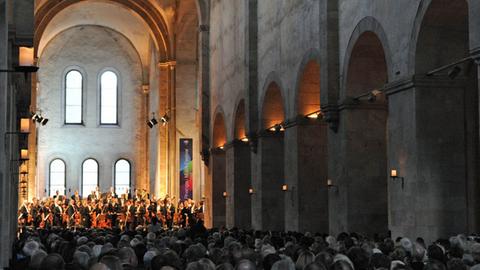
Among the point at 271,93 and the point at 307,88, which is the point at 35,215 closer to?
the point at 271,93

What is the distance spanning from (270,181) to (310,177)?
15.4 ft

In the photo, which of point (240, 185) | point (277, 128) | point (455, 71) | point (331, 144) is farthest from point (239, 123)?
point (455, 71)

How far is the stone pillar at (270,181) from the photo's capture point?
32562 millimetres

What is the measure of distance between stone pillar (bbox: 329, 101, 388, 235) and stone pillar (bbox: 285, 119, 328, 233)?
3.88 m

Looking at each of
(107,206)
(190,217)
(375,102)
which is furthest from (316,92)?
(107,206)

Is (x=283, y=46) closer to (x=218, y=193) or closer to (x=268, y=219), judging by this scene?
(x=268, y=219)

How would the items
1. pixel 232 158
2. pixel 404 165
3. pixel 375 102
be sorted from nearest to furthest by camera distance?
1. pixel 404 165
2. pixel 375 102
3. pixel 232 158

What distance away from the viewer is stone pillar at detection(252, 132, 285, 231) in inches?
1282

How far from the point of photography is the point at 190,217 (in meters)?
44.6

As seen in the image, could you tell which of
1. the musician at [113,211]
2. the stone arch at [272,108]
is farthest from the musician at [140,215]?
the stone arch at [272,108]

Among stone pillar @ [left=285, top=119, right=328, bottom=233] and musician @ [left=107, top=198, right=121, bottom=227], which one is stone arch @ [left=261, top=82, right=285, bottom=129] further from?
musician @ [left=107, top=198, right=121, bottom=227]

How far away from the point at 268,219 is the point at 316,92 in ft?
22.6

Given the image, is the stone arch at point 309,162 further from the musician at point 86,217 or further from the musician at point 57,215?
the musician at point 57,215

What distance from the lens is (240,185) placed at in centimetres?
3738
